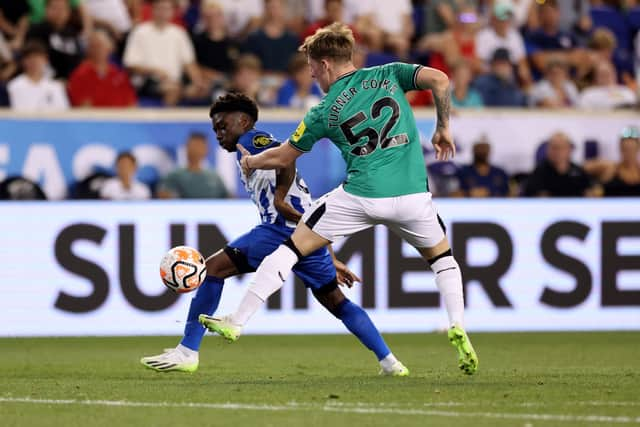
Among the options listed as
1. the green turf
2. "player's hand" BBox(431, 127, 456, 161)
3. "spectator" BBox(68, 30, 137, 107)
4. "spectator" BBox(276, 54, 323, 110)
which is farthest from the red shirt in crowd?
"player's hand" BBox(431, 127, 456, 161)

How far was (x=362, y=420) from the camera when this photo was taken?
20.9 ft

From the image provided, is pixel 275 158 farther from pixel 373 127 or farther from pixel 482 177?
pixel 482 177

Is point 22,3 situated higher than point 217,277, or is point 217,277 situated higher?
point 22,3

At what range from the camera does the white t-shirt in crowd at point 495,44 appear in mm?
17469

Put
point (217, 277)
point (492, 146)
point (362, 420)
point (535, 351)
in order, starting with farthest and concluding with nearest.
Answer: point (492, 146) < point (535, 351) < point (217, 277) < point (362, 420)

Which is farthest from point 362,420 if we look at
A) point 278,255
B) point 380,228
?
point 380,228

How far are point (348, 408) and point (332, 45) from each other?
94.1 inches

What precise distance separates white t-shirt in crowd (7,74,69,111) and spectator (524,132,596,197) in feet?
17.8

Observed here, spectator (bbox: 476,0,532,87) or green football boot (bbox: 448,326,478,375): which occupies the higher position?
spectator (bbox: 476,0,532,87)

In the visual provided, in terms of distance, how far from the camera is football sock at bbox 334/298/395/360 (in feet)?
28.3

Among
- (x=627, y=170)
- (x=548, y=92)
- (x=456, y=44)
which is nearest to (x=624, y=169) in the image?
(x=627, y=170)

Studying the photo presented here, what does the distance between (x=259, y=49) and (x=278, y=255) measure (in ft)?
28.2

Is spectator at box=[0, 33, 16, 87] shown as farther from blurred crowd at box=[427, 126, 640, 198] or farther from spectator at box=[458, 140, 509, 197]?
spectator at box=[458, 140, 509, 197]

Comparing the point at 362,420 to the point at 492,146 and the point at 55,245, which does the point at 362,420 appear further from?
the point at 492,146
